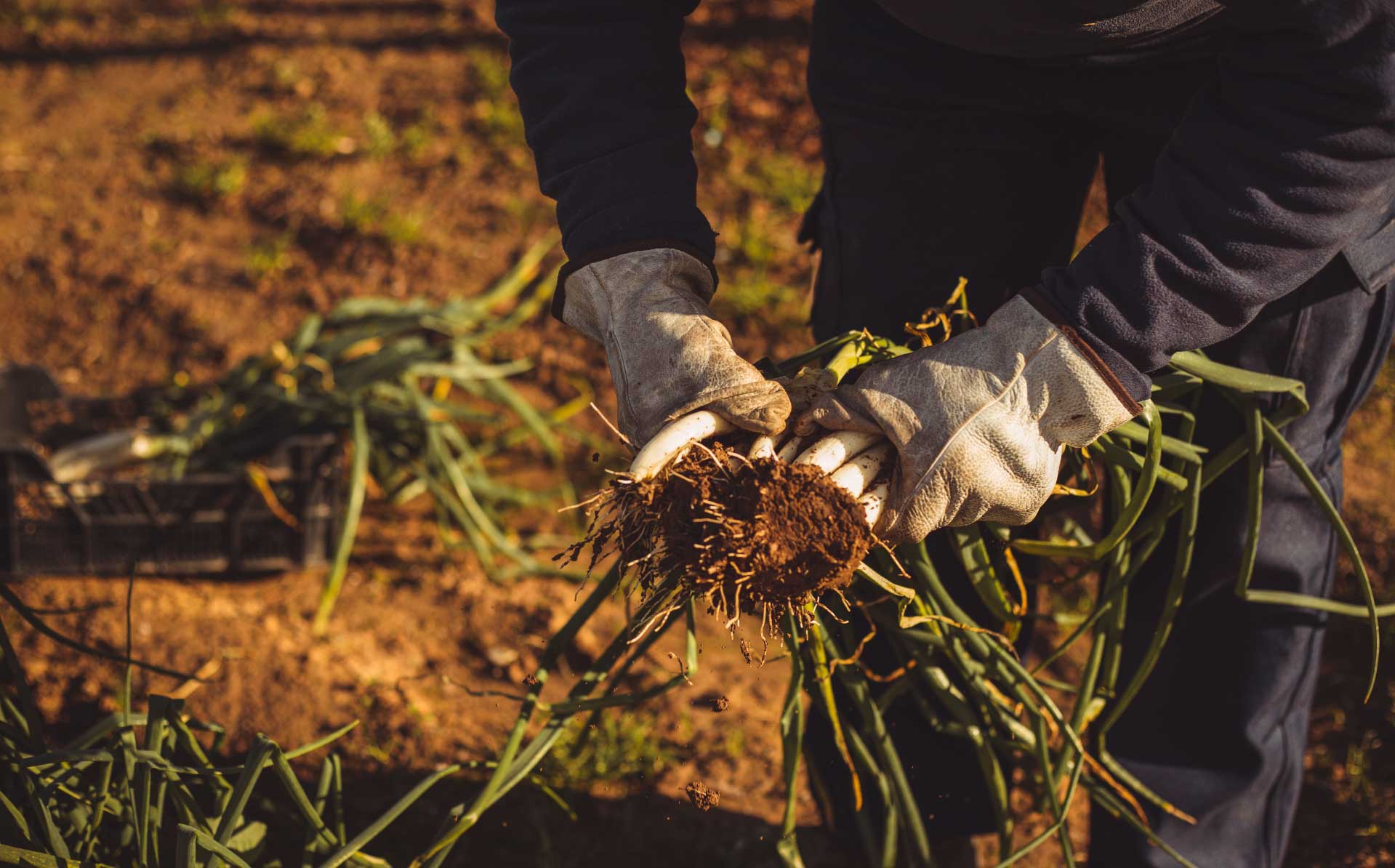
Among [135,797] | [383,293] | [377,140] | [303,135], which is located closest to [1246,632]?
[135,797]

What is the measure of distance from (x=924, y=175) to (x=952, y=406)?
1.40 feet

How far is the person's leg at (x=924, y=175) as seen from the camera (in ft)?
4.17

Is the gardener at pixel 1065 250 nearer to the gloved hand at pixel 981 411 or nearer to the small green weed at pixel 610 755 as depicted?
the gloved hand at pixel 981 411

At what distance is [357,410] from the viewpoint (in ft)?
6.87

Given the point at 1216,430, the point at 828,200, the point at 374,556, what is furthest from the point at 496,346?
the point at 1216,430

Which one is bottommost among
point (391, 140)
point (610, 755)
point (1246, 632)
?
point (610, 755)

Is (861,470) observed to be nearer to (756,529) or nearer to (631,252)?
(756,529)

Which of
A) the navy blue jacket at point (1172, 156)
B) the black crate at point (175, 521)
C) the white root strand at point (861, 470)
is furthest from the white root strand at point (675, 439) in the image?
the black crate at point (175, 521)

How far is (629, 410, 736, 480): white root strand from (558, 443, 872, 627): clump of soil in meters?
0.01

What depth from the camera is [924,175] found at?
1320 millimetres

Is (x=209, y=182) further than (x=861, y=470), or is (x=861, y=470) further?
(x=209, y=182)

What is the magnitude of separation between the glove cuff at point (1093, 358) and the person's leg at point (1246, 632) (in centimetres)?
30

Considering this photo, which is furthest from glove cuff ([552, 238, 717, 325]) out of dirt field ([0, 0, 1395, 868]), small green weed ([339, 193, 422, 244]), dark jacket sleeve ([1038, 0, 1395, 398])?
small green weed ([339, 193, 422, 244])

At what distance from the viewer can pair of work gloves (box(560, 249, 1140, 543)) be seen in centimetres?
101
